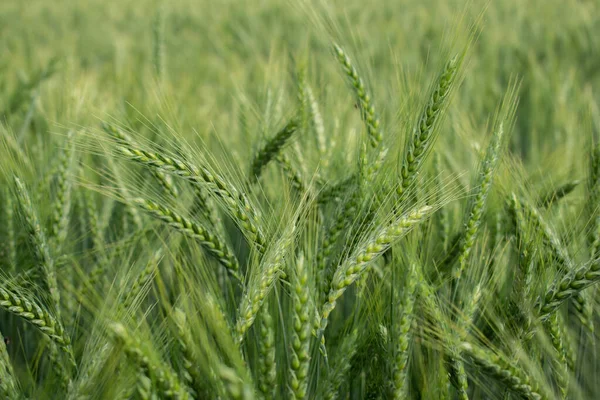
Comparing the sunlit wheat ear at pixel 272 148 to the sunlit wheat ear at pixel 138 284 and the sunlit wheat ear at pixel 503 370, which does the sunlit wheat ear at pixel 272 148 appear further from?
the sunlit wheat ear at pixel 503 370

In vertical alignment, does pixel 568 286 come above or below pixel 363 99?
below

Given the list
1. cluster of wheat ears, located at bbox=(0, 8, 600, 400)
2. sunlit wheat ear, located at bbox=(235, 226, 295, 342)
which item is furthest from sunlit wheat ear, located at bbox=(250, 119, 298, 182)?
sunlit wheat ear, located at bbox=(235, 226, 295, 342)

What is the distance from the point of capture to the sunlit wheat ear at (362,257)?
837mm

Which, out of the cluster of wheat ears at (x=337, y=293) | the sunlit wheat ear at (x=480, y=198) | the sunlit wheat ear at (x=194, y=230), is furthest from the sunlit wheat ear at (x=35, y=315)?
the sunlit wheat ear at (x=480, y=198)

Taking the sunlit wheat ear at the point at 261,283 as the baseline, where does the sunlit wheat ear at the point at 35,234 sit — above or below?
above

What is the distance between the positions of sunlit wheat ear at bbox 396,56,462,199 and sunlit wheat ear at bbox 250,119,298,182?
362mm

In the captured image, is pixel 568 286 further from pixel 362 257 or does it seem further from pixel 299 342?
pixel 299 342

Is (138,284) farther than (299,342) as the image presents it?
Yes

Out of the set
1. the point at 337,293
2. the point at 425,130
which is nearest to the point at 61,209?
the point at 337,293

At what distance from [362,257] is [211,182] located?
0.30 meters

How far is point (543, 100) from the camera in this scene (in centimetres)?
248

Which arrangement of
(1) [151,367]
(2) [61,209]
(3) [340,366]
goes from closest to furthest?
(1) [151,367]
(3) [340,366]
(2) [61,209]

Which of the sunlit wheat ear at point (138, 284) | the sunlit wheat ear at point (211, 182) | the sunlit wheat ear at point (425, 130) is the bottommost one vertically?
the sunlit wheat ear at point (425, 130)

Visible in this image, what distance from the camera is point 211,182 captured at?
94 centimetres
